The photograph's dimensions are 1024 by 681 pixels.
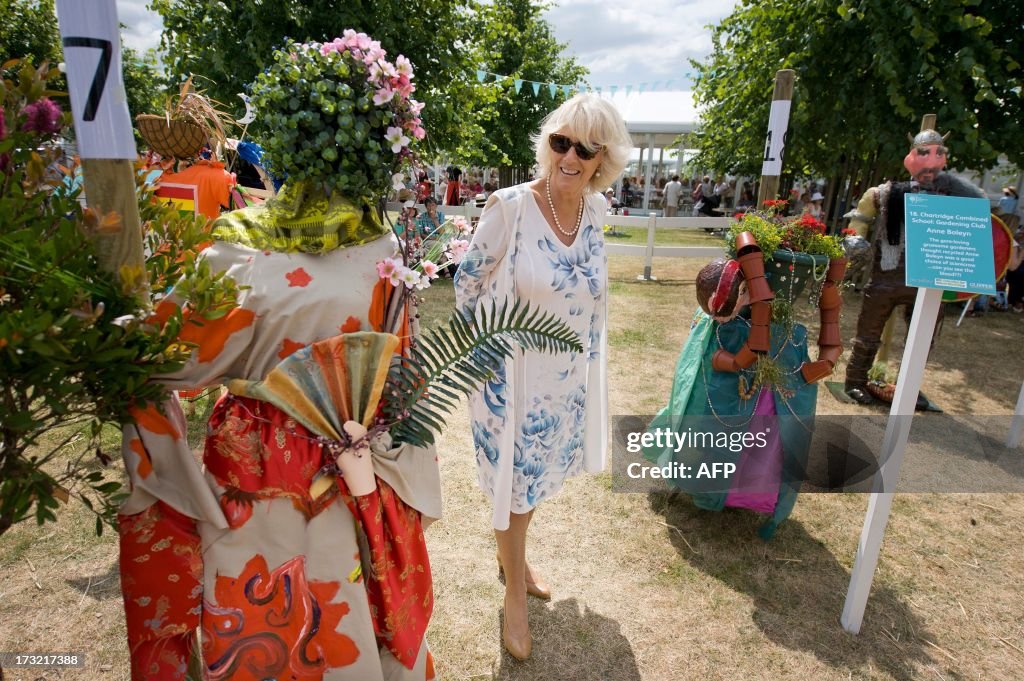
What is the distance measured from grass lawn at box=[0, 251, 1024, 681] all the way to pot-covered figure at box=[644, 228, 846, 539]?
0.32 meters

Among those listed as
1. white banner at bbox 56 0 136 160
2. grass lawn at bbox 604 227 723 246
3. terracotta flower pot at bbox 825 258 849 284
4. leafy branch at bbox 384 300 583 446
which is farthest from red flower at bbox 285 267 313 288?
grass lawn at bbox 604 227 723 246

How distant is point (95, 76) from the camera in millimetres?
949

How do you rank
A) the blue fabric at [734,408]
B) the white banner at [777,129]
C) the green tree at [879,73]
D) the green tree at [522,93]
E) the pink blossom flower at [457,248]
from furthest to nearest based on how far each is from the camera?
1. the green tree at [522,93]
2. the green tree at [879,73]
3. the white banner at [777,129]
4. the blue fabric at [734,408]
5. the pink blossom flower at [457,248]

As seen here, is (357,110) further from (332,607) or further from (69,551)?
(69,551)

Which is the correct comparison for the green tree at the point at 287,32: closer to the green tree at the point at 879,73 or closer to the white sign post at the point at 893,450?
the green tree at the point at 879,73

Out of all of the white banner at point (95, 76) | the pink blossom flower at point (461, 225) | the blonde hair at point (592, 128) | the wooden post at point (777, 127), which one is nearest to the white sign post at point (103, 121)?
the white banner at point (95, 76)

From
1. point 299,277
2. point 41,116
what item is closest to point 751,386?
point 299,277

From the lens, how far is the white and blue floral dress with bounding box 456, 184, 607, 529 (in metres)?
Result: 2.06

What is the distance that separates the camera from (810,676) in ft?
7.09

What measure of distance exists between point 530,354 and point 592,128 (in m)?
0.85

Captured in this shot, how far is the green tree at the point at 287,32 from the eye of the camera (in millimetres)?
5066

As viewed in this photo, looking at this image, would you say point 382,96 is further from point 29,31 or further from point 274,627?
point 29,31

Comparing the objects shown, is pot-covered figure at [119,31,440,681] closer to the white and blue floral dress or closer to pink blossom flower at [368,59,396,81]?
pink blossom flower at [368,59,396,81]

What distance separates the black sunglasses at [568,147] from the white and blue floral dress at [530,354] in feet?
0.64
